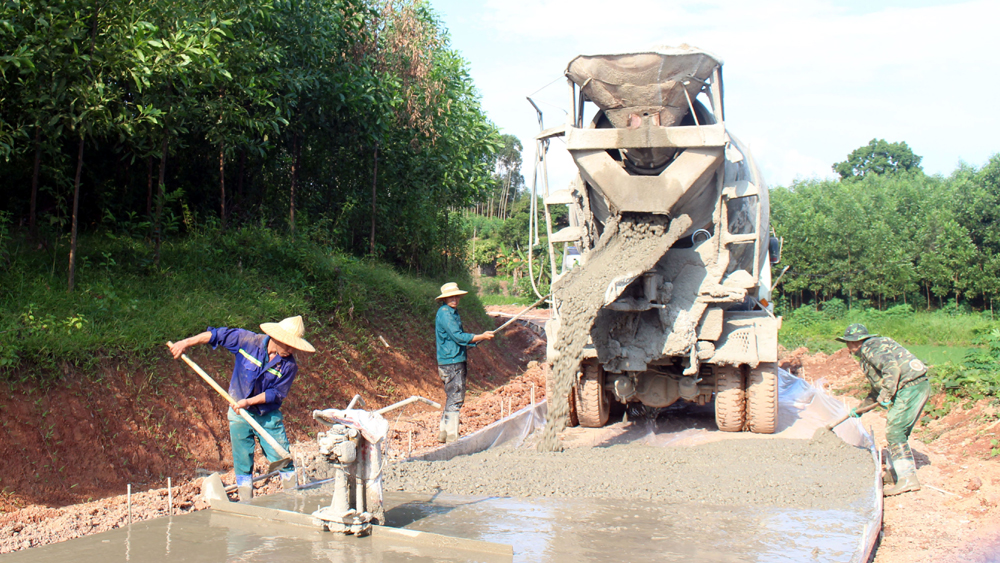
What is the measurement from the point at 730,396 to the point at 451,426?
2.77 metres

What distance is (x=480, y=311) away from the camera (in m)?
14.5

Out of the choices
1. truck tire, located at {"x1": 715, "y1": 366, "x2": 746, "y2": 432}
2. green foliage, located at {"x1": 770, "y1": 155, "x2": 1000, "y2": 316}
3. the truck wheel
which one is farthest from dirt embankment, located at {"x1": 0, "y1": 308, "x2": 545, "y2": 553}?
green foliage, located at {"x1": 770, "y1": 155, "x2": 1000, "y2": 316}

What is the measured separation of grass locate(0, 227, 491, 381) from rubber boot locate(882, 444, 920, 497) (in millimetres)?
6302

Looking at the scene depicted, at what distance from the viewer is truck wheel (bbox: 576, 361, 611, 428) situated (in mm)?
7645

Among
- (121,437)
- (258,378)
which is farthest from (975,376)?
(121,437)

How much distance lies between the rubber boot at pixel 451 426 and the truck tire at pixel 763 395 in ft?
9.57

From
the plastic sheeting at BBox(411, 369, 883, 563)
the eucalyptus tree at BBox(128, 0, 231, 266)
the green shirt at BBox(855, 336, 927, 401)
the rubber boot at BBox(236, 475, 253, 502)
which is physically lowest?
the plastic sheeting at BBox(411, 369, 883, 563)

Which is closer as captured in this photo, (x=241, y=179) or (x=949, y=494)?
(x=949, y=494)

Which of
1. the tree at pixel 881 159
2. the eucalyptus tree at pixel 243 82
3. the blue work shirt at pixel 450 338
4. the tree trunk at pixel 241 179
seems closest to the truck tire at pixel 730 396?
the blue work shirt at pixel 450 338

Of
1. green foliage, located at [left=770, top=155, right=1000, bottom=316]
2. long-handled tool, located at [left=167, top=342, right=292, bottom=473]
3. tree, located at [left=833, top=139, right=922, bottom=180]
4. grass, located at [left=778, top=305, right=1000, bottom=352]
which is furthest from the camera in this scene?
tree, located at [left=833, top=139, right=922, bottom=180]

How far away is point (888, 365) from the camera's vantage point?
6379 millimetres

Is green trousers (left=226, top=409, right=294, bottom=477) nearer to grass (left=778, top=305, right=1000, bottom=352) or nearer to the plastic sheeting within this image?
the plastic sheeting

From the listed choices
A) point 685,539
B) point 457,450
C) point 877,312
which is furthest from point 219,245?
point 877,312

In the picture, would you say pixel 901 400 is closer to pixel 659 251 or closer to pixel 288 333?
pixel 659 251
